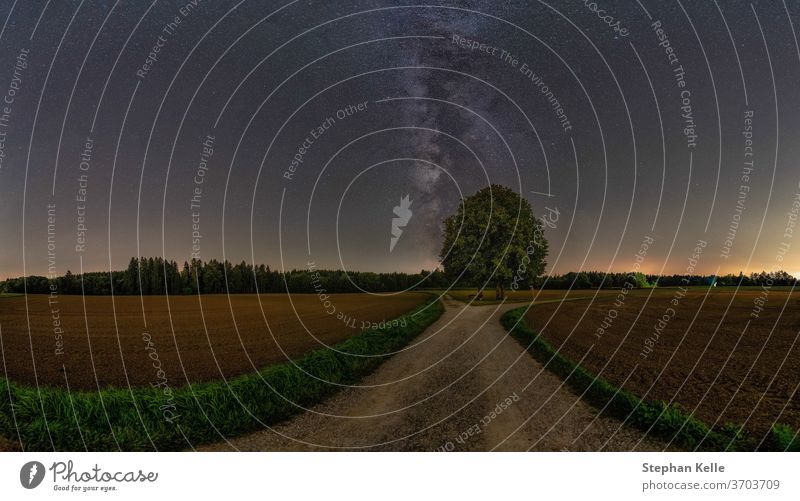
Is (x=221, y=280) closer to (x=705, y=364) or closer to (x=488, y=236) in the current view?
(x=488, y=236)

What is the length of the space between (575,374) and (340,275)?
1132cm

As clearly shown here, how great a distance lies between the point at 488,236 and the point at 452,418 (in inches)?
1174

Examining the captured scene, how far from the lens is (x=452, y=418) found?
928 cm

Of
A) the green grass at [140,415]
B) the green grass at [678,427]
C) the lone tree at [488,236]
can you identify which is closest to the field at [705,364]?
the green grass at [678,427]

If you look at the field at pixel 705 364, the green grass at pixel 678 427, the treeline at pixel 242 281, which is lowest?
the field at pixel 705 364

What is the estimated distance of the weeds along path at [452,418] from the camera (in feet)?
26.5

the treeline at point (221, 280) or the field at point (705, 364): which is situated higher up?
the treeline at point (221, 280)

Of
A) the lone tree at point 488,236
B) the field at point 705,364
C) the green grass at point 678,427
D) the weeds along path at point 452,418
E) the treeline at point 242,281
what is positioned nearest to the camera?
the green grass at point 678,427

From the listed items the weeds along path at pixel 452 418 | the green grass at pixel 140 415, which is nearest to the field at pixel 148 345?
the green grass at pixel 140 415

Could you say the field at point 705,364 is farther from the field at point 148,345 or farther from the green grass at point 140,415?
the field at point 148,345

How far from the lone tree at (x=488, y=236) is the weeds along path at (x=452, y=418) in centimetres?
2360

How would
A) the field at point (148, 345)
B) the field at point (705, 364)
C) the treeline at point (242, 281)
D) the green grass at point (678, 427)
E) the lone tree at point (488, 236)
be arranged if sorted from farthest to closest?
the lone tree at point (488, 236) < the treeline at point (242, 281) < the field at point (148, 345) < the field at point (705, 364) < the green grass at point (678, 427)

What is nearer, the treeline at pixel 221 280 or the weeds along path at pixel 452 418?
the weeds along path at pixel 452 418
